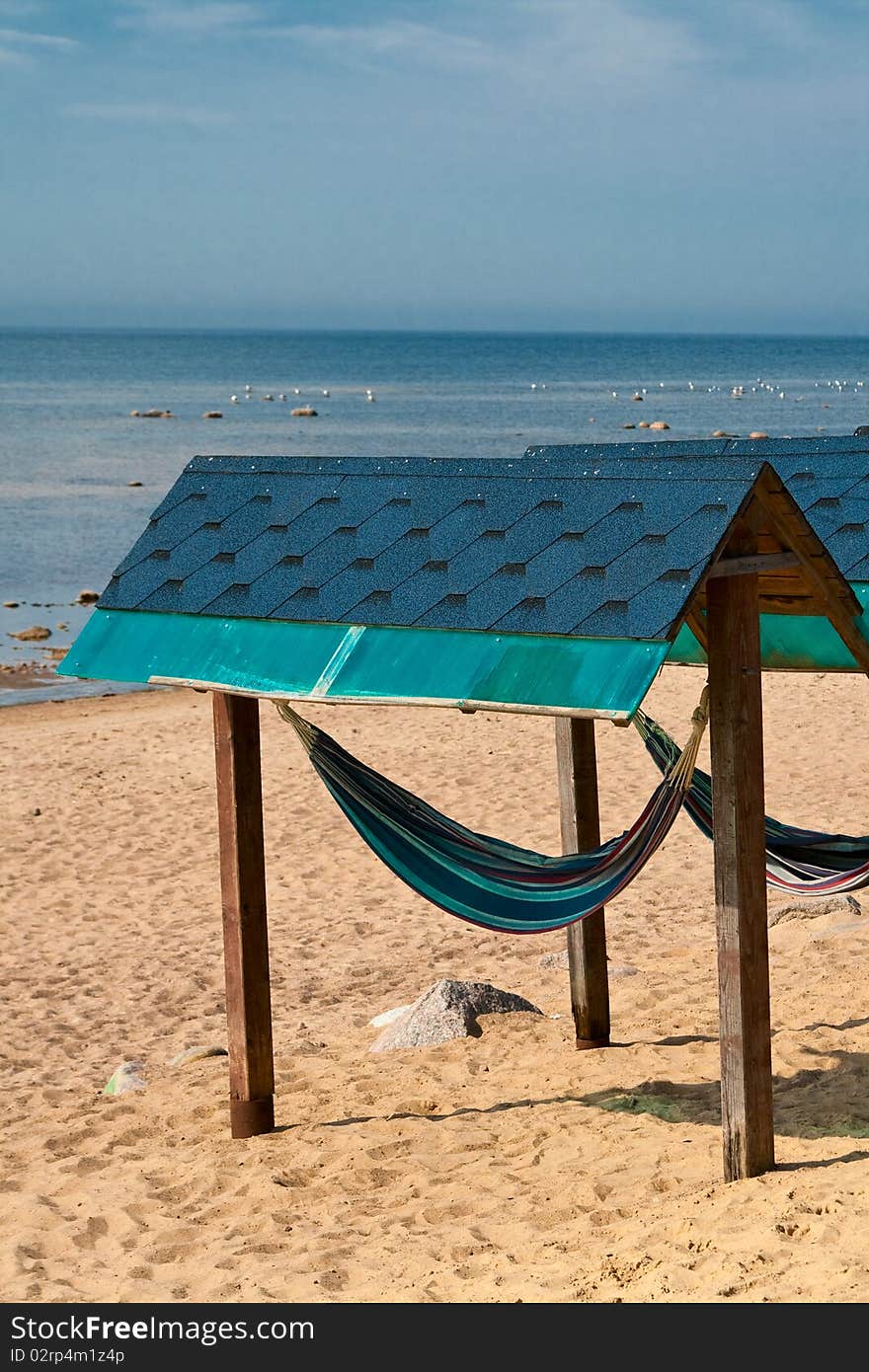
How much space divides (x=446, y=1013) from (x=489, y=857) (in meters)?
1.95

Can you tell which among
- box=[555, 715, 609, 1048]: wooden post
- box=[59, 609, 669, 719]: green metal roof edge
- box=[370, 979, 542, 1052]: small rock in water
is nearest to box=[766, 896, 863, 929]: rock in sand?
box=[370, 979, 542, 1052]: small rock in water

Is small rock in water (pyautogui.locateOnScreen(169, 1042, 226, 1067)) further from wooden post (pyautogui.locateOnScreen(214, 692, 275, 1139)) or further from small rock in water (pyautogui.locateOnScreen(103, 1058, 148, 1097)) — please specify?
wooden post (pyautogui.locateOnScreen(214, 692, 275, 1139))

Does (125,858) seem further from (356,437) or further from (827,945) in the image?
(356,437)

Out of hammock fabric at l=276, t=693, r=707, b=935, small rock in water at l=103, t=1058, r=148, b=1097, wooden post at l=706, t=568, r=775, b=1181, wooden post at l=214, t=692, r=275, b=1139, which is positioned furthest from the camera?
small rock in water at l=103, t=1058, r=148, b=1097

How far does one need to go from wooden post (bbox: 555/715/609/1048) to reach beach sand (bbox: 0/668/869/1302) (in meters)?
0.15

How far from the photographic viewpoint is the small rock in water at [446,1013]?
6648 mm

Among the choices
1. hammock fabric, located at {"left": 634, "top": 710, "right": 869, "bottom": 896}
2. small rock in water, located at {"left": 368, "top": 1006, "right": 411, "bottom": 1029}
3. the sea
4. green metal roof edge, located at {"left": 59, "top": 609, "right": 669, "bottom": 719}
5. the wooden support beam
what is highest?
the sea

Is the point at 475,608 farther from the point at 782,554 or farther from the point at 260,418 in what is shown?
the point at 260,418

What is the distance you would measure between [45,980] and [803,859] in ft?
14.3

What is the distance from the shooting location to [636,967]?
770 centimetres

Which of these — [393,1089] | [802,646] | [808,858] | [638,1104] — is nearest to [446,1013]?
[393,1089]

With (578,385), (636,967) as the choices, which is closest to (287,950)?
(636,967)

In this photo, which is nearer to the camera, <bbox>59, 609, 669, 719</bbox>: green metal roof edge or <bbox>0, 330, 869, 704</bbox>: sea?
<bbox>59, 609, 669, 719</bbox>: green metal roof edge

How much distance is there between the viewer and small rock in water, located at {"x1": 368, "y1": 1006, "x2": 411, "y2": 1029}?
6926 mm
